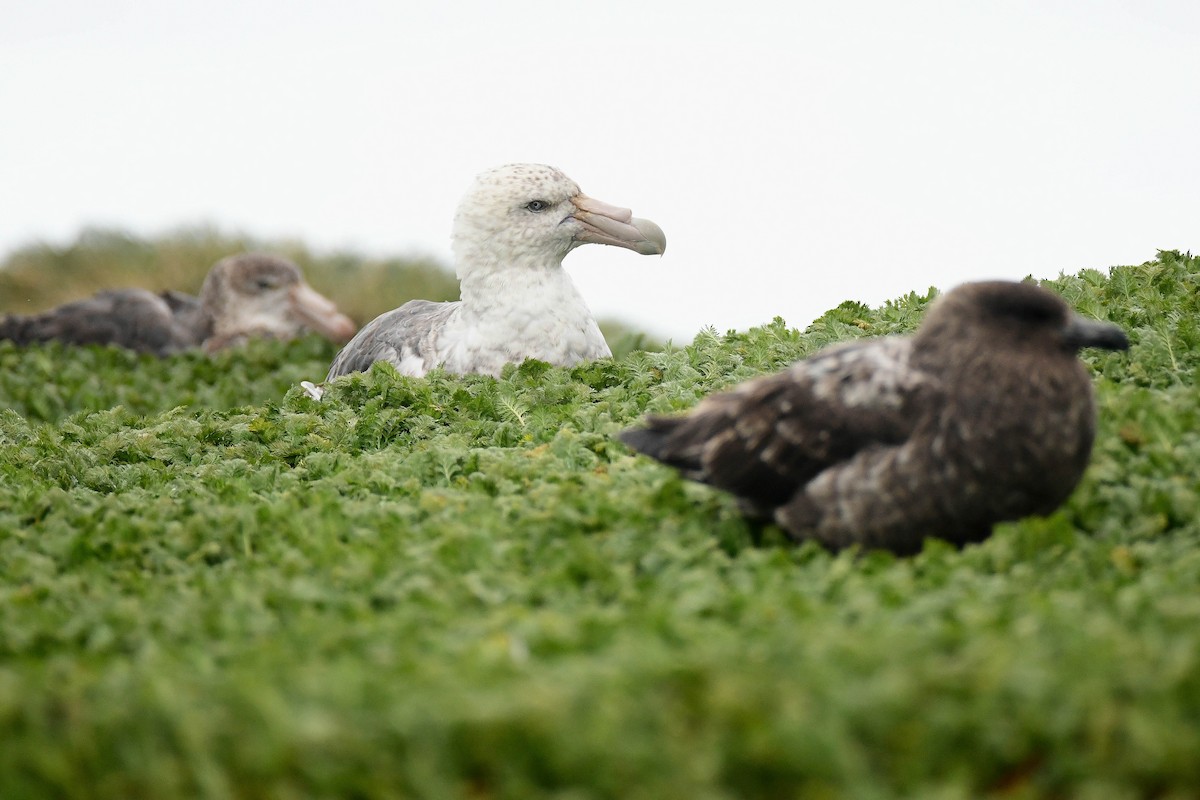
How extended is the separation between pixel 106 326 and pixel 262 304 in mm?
1742

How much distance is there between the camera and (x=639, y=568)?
4.91 metres

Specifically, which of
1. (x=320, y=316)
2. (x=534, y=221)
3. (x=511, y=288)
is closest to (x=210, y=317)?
(x=320, y=316)

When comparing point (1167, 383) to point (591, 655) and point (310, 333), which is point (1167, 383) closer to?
point (591, 655)

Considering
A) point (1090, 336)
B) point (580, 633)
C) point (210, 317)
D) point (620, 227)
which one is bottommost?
point (580, 633)

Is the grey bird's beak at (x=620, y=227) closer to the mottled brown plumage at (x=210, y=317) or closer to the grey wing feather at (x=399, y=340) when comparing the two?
the grey wing feather at (x=399, y=340)

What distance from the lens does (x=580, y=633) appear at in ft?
12.9

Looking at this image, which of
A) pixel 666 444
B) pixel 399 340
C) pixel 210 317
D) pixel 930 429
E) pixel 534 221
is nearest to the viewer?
pixel 930 429

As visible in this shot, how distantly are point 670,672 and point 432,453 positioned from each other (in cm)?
353

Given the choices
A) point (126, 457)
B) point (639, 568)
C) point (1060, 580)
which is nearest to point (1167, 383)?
point (1060, 580)

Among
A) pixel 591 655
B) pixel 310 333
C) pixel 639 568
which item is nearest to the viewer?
pixel 591 655

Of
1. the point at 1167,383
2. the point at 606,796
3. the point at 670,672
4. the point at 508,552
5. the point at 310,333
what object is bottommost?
the point at 606,796

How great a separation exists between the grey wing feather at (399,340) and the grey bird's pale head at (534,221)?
65 centimetres

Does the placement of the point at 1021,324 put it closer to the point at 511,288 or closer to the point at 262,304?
the point at 511,288

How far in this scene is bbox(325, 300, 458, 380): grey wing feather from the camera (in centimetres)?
906
